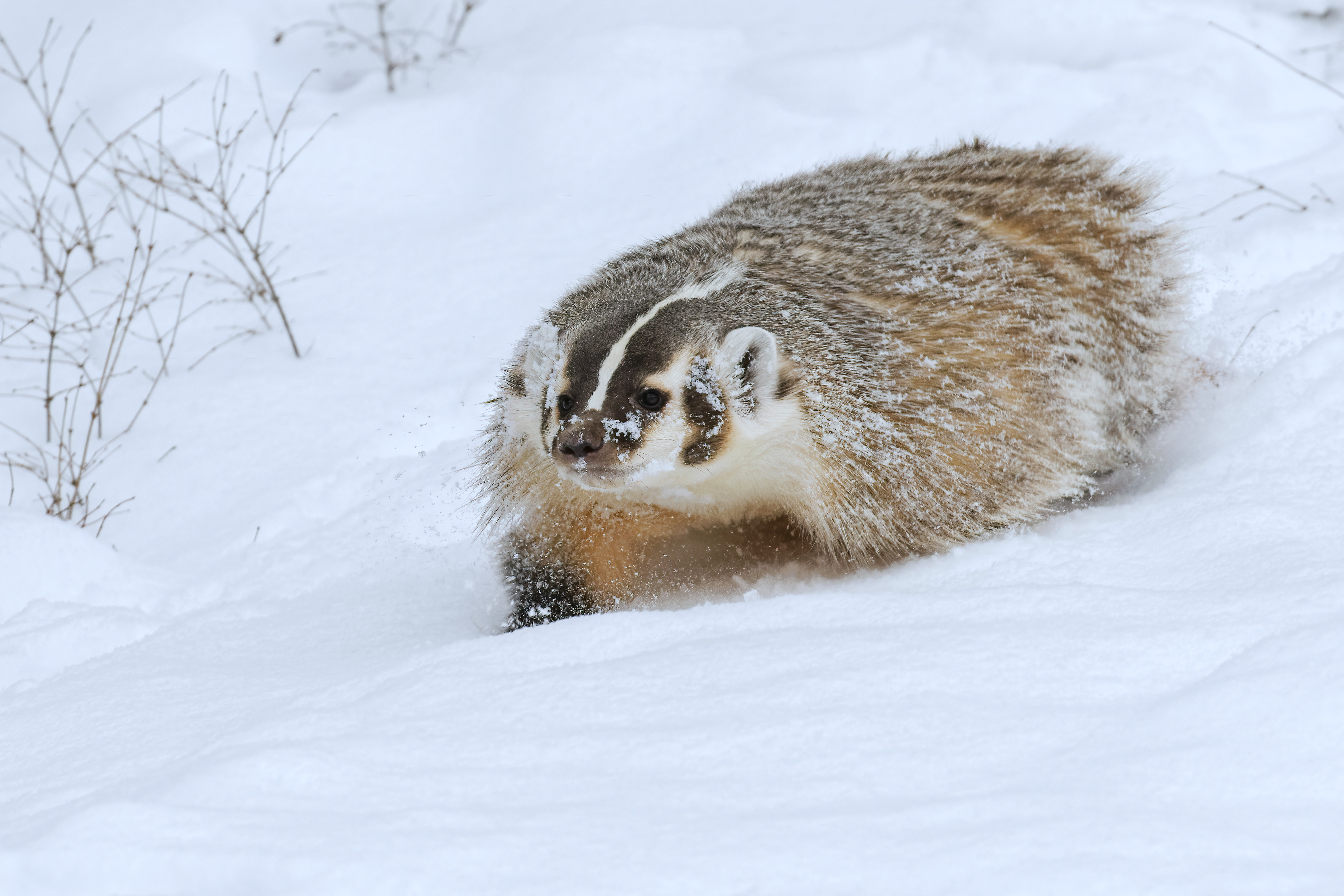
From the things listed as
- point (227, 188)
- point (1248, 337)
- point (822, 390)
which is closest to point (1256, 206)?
point (1248, 337)

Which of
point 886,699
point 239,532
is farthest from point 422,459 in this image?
point 886,699

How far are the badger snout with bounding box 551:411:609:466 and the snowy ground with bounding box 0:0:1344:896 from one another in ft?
1.02

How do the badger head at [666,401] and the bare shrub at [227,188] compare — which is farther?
the bare shrub at [227,188]

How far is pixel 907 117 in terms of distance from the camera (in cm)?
561

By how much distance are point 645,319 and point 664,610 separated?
2.07ft

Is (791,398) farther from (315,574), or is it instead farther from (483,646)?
(315,574)

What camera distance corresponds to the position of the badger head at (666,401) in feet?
8.48

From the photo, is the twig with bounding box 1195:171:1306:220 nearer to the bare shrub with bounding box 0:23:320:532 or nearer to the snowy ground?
the snowy ground

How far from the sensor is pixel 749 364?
2752mm

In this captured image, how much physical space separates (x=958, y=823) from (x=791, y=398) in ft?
4.23

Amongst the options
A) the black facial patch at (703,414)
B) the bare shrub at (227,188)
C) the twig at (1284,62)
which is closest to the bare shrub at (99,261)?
the bare shrub at (227,188)

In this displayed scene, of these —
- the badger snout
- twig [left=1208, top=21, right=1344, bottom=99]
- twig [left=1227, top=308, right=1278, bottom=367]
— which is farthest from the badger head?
twig [left=1208, top=21, right=1344, bottom=99]

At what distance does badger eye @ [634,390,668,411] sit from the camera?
2.61m

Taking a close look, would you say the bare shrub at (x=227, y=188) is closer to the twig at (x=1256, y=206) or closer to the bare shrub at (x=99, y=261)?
the bare shrub at (x=99, y=261)
